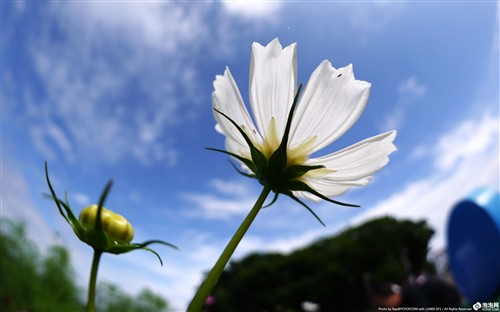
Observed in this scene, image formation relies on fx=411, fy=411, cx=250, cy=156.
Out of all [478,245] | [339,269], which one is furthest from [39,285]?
[339,269]

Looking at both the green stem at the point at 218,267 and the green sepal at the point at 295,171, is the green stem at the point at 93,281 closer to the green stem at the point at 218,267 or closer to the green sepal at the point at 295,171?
the green stem at the point at 218,267

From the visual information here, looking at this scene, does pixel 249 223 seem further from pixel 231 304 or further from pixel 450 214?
pixel 231 304

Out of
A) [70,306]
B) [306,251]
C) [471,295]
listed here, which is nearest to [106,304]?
[70,306]

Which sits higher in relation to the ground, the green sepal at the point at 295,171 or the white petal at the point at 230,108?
the white petal at the point at 230,108

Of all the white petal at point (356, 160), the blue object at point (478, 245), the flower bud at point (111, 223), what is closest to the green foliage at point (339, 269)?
the blue object at point (478, 245)

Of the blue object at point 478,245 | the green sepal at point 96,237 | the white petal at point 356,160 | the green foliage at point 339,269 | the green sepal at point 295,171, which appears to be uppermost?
the green foliage at point 339,269

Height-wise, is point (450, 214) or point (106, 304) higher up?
point (450, 214)

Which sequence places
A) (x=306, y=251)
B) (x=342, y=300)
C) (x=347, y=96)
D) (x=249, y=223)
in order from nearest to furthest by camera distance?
(x=249, y=223), (x=347, y=96), (x=342, y=300), (x=306, y=251)
